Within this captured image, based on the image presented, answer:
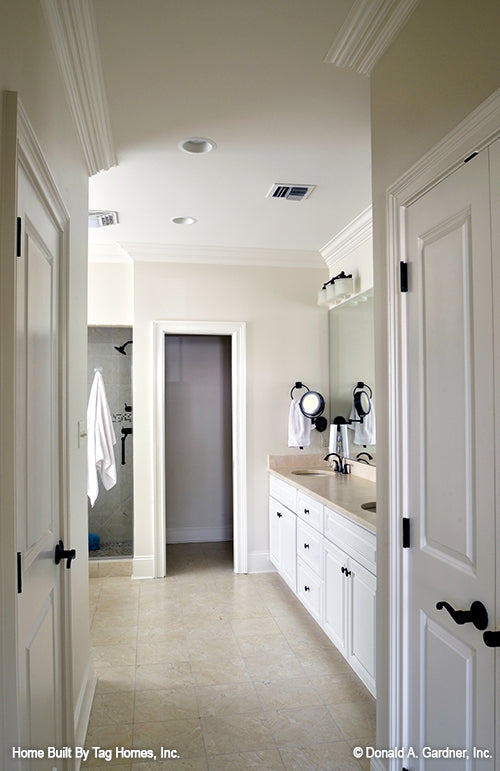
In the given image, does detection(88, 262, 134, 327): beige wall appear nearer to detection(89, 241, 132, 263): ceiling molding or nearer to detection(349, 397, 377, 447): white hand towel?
detection(89, 241, 132, 263): ceiling molding

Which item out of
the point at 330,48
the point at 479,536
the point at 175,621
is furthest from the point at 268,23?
the point at 175,621

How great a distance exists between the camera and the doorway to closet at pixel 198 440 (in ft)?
19.2

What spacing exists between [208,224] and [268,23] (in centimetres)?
220

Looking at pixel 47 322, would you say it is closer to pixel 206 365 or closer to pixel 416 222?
pixel 416 222

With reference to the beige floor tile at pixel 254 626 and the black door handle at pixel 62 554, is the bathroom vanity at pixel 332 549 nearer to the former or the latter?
the beige floor tile at pixel 254 626

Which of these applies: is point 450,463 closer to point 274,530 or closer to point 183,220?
point 183,220

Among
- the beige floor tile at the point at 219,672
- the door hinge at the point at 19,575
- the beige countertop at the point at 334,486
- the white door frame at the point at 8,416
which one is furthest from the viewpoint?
the beige floor tile at the point at 219,672

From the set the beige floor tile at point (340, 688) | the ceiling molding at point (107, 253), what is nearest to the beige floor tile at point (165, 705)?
the beige floor tile at point (340, 688)

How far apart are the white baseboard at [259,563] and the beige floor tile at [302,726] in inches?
85.0

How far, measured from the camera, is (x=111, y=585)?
449 cm

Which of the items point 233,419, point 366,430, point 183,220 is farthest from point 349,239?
point 233,419

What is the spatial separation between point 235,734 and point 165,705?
41 centimetres

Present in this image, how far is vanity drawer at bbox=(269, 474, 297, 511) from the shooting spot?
399 centimetres

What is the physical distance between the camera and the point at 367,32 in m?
1.93
